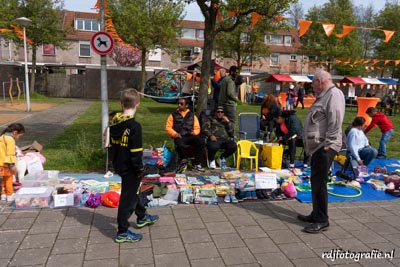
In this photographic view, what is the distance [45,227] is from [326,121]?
3584 millimetres

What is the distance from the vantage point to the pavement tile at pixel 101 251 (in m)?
3.56

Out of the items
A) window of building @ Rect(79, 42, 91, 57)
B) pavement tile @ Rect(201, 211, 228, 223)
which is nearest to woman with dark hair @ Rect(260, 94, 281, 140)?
pavement tile @ Rect(201, 211, 228, 223)

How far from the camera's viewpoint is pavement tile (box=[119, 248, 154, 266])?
3470mm

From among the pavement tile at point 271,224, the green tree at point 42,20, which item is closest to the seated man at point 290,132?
the pavement tile at point 271,224

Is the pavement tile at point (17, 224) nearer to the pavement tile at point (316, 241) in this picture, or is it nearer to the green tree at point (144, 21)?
the pavement tile at point (316, 241)

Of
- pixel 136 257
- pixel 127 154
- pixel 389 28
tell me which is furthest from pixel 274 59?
pixel 136 257

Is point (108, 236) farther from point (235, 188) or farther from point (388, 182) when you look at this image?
point (388, 182)

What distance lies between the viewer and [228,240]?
4.02 metres

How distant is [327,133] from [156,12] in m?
22.2

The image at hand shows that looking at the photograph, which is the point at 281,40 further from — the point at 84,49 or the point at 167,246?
the point at 167,246

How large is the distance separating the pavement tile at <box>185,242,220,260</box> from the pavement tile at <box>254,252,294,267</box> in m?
0.44

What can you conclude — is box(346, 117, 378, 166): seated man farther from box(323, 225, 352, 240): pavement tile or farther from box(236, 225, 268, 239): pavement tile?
box(236, 225, 268, 239): pavement tile

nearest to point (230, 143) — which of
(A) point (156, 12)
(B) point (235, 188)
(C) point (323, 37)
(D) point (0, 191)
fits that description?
(B) point (235, 188)

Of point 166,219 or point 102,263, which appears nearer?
point 102,263
